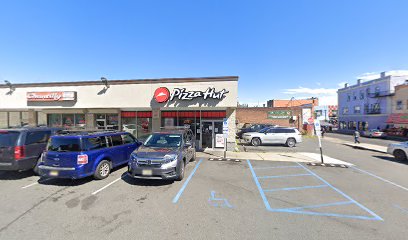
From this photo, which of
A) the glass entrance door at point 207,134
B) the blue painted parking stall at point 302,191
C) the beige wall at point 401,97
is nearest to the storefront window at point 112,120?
the glass entrance door at point 207,134

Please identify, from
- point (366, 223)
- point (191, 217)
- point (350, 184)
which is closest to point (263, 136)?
point (350, 184)

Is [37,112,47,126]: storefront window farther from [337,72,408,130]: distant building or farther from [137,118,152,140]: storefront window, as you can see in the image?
[337,72,408,130]: distant building

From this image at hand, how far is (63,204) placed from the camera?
4.83 m

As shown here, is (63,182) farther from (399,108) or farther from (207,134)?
(399,108)

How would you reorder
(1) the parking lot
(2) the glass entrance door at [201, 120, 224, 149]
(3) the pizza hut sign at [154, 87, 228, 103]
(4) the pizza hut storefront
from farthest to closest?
(2) the glass entrance door at [201, 120, 224, 149] < (4) the pizza hut storefront < (3) the pizza hut sign at [154, 87, 228, 103] < (1) the parking lot

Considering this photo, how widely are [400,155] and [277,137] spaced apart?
7664 mm

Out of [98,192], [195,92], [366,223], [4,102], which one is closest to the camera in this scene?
[366,223]

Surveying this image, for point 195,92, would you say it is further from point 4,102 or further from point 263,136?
point 4,102

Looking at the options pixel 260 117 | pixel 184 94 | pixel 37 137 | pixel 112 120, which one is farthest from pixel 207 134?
pixel 260 117

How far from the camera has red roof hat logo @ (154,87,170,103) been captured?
39.5 feet

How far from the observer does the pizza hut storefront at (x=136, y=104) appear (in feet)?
38.9

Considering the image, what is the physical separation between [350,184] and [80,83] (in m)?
16.5

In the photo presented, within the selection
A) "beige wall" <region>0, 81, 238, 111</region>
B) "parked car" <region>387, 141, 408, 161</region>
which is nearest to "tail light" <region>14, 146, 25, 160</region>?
"beige wall" <region>0, 81, 238, 111</region>

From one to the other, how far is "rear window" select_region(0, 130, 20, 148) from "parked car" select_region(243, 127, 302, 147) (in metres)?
15.2
